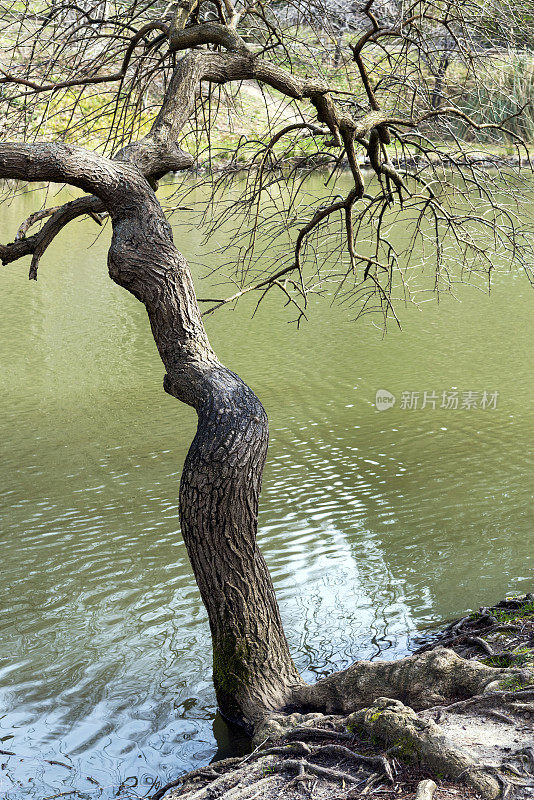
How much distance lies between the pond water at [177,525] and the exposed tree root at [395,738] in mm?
515

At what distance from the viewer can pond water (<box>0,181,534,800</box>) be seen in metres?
3.63

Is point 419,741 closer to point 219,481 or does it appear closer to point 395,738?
point 395,738

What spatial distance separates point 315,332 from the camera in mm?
9977

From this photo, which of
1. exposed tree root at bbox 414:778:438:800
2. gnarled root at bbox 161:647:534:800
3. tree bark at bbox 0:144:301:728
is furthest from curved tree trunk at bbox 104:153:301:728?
exposed tree root at bbox 414:778:438:800

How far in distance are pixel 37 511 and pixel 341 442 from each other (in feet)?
8.23

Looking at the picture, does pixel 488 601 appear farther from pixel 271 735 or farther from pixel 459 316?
pixel 459 316

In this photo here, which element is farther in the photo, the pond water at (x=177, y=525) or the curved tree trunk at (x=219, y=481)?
the pond water at (x=177, y=525)

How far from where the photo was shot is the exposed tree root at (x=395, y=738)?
2383 millimetres

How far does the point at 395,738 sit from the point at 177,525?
119 inches

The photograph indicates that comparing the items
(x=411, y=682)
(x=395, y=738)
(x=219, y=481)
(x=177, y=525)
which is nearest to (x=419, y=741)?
(x=395, y=738)

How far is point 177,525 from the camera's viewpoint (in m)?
5.41

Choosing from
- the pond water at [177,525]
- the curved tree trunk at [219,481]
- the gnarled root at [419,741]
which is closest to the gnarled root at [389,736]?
the gnarled root at [419,741]

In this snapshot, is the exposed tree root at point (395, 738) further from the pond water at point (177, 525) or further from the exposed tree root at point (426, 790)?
the pond water at point (177, 525)

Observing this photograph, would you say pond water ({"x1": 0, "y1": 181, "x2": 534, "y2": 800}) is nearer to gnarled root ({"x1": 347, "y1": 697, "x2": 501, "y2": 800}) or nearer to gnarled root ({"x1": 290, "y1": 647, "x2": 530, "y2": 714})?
gnarled root ({"x1": 290, "y1": 647, "x2": 530, "y2": 714})
